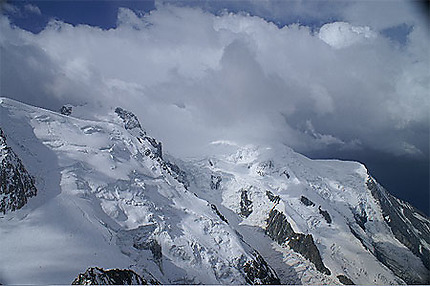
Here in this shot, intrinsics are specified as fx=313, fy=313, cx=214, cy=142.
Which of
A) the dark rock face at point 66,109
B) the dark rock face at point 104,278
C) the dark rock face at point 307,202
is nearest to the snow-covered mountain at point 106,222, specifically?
the dark rock face at point 104,278

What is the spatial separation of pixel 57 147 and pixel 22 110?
2325 cm

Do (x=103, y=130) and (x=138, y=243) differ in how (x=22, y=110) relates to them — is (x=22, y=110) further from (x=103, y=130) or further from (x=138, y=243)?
(x=138, y=243)

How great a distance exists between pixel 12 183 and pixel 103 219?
2279 cm

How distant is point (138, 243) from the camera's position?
8150 centimetres

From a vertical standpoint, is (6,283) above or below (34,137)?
below

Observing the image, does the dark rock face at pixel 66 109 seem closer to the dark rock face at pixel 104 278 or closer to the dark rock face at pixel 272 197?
the dark rock face at pixel 272 197

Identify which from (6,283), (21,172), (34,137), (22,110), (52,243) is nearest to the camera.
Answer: (6,283)

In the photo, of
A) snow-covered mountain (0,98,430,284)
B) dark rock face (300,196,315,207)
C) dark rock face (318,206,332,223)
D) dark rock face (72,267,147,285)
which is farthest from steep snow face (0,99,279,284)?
dark rock face (318,206,332,223)

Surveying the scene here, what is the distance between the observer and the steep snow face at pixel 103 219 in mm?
58500

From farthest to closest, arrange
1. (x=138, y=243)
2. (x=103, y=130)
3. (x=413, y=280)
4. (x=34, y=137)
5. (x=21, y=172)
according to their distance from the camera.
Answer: (x=413, y=280), (x=103, y=130), (x=34, y=137), (x=138, y=243), (x=21, y=172)

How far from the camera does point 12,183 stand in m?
71.8

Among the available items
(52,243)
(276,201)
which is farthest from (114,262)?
(276,201)

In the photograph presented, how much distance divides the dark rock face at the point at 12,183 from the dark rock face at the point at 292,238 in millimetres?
125100

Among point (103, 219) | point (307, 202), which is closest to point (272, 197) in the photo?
point (307, 202)
